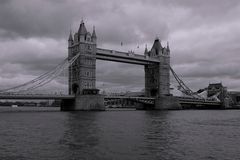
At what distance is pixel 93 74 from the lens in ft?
331

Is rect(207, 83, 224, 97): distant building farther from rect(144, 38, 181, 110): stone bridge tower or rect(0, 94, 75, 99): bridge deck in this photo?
rect(0, 94, 75, 99): bridge deck

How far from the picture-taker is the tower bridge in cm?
9312

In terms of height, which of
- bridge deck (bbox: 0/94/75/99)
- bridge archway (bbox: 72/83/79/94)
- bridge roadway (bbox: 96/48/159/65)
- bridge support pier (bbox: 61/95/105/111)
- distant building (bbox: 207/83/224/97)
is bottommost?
bridge support pier (bbox: 61/95/105/111)

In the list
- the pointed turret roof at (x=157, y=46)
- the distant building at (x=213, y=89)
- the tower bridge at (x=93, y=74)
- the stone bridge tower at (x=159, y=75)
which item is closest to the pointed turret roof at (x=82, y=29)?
the tower bridge at (x=93, y=74)

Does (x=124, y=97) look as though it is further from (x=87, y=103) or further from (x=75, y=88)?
(x=87, y=103)

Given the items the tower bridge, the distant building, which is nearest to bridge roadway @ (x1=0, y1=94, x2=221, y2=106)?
the tower bridge

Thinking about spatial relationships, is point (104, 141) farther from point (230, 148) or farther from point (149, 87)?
point (149, 87)

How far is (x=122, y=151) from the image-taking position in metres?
22.7

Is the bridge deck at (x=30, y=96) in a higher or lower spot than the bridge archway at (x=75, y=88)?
lower

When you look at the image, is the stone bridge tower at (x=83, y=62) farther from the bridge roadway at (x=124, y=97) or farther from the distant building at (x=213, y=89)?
the distant building at (x=213, y=89)

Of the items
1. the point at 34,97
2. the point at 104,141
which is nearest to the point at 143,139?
the point at 104,141

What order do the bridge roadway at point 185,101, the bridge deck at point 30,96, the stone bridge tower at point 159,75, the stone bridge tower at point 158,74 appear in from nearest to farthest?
the bridge deck at point 30,96, the bridge roadway at point 185,101, the stone bridge tower at point 159,75, the stone bridge tower at point 158,74

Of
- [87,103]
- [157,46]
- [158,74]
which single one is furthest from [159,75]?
[87,103]

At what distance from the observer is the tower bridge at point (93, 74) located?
9312 cm
